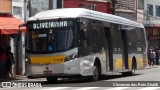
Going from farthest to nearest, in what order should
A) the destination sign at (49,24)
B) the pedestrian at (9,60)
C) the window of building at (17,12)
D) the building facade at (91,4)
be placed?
the building facade at (91,4)
the window of building at (17,12)
the pedestrian at (9,60)
the destination sign at (49,24)

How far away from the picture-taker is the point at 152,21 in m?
55.3

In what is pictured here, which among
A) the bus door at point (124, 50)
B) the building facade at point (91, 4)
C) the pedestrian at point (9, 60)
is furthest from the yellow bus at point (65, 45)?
the building facade at point (91, 4)

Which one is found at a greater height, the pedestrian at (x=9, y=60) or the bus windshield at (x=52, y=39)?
the bus windshield at (x=52, y=39)

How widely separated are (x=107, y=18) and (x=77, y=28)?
13.9 feet

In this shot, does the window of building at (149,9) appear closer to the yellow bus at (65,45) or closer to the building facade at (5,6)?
the building facade at (5,6)

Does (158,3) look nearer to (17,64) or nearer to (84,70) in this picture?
(17,64)

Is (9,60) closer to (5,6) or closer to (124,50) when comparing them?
(5,6)

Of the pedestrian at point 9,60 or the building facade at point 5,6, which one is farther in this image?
the building facade at point 5,6

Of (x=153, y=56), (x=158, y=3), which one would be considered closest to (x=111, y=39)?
(x=153, y=56)

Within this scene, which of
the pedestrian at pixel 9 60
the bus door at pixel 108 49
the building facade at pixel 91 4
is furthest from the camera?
the building facade at pixel 91 4

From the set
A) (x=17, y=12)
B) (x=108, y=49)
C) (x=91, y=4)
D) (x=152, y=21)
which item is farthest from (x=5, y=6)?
(x=152, y=21)

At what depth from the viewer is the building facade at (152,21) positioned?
177ft

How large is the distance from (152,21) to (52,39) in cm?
3469

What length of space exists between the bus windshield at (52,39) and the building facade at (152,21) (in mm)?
31771
